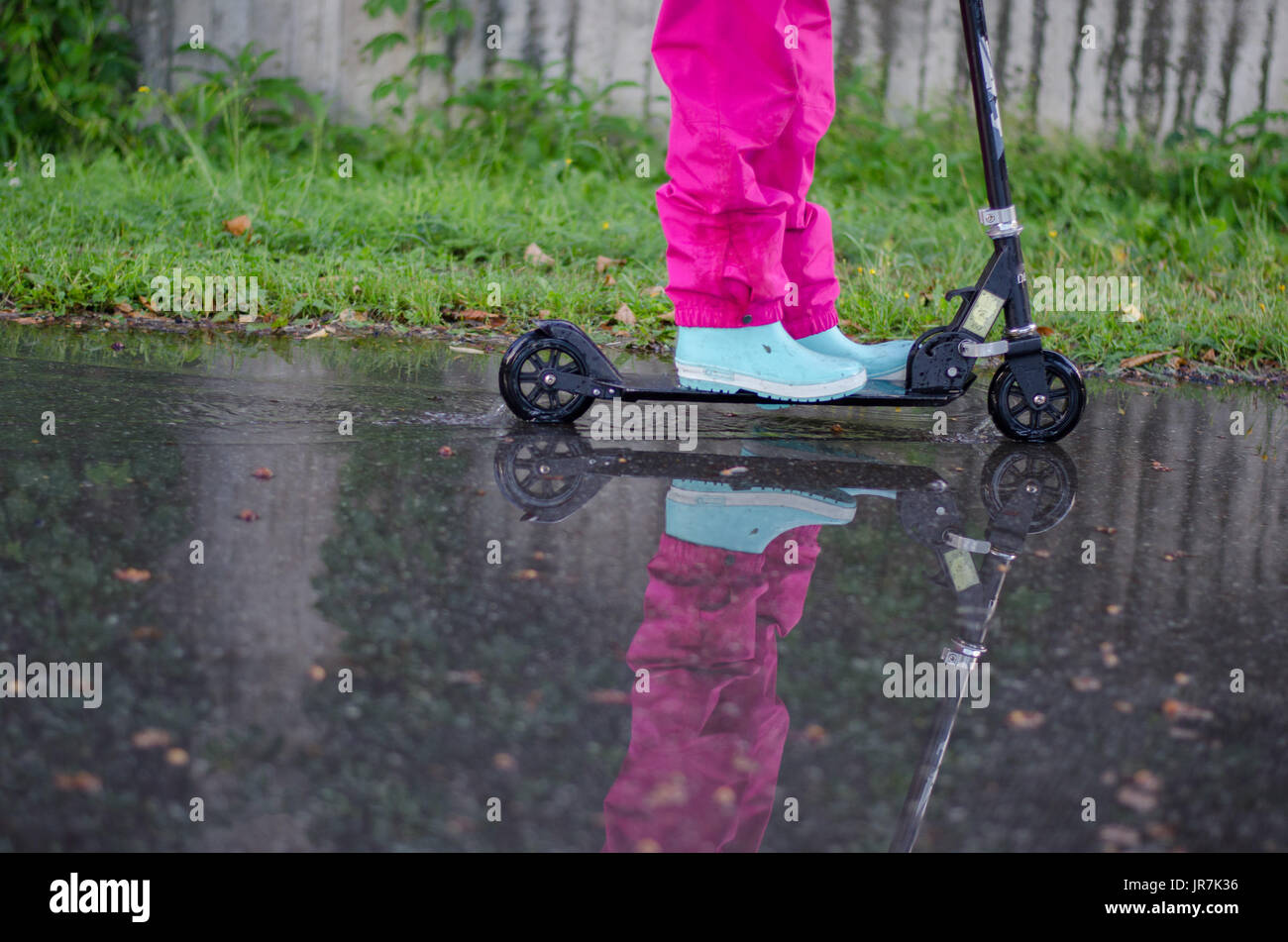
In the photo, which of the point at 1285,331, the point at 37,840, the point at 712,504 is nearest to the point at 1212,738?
the point at 712,504

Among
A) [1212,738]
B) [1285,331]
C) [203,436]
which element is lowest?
[1212,738]

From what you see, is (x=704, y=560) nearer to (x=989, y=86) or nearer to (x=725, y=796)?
(x=725, y=796)

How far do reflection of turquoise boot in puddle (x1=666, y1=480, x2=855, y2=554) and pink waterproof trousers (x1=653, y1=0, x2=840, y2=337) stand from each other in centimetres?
49

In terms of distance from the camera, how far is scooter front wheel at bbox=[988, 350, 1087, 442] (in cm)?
298

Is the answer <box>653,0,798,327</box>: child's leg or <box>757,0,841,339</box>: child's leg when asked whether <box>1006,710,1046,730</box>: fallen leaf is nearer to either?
<box>653,0,798,327</box>: child's leg

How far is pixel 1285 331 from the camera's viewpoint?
162 inches

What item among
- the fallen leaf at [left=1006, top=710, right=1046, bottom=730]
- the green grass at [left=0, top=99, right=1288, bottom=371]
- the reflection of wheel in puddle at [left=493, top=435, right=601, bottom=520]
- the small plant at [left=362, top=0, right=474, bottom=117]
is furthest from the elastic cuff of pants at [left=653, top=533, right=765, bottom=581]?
the small plant at [left=362, top=0, right=474, bottom=117]

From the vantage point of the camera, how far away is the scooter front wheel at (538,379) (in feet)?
9.57

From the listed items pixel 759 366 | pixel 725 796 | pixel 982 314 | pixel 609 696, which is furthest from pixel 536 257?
pixel 725 796

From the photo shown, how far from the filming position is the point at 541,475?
2596 mm

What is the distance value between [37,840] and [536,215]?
4.10 m

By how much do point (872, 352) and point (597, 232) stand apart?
225 cm

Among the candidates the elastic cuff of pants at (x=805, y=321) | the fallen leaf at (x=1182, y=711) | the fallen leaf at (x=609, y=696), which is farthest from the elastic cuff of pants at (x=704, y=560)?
the elastic cuff of pants at (x=805, y=321)
